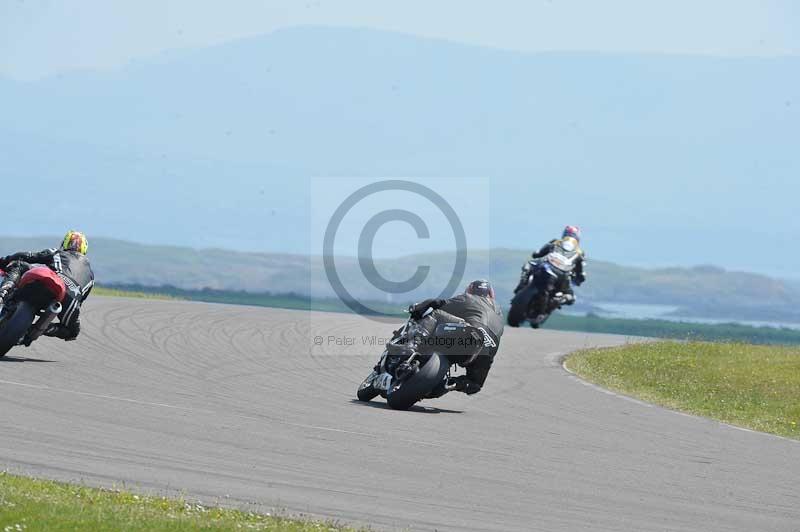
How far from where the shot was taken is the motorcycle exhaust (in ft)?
60.5

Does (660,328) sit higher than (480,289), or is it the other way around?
(480,289)

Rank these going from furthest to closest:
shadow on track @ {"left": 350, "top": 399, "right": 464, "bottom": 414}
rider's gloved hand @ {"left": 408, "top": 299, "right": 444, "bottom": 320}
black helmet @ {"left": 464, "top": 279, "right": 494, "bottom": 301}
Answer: black helmet @ {"left": 464, "top": 279, "right": 494, "bottom": 301} → rider's gloved hand @ {"left": 408, "top": 299, "right": 444, "bottom": 320} → shadow on track @ {"left": 350, "top": 399, "right": 464, "bottom": 414}

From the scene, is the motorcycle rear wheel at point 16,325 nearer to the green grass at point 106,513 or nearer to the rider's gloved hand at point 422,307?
the rider's gloved hand at point 422,307

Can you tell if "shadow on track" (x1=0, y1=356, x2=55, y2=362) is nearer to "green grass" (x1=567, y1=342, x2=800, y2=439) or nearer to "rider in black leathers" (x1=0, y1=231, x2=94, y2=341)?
"rider in black leathers" (x1=0, y1=231, x2=94, y2=341)

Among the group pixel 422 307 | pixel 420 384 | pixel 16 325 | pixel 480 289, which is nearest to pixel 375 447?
pixel 420 384

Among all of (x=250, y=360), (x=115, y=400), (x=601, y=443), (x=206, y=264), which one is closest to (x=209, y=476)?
(x=115, y=400)

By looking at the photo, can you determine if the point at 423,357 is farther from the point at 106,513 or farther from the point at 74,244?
the point at 106,513

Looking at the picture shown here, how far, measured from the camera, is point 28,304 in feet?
59.7

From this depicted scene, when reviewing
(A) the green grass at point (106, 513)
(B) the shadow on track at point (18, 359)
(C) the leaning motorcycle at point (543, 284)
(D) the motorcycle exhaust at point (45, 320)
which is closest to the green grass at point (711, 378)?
(C) the leaning motorcycle at point (543, 284)

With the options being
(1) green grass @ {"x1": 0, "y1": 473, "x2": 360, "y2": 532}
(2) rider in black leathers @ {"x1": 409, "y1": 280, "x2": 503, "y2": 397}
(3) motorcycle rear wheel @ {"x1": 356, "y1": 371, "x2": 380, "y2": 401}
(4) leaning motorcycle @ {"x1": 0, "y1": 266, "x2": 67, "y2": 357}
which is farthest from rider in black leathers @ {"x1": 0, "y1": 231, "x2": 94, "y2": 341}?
(1) green grass @ {"x1": 0, "y1": 473, "x2": 360, "y2": 532}

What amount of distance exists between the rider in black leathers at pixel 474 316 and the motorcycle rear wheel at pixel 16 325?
191 inches

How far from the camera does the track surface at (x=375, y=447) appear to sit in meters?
10.9

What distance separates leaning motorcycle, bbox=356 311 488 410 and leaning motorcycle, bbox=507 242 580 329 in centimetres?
1631

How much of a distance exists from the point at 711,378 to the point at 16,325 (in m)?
12.2
